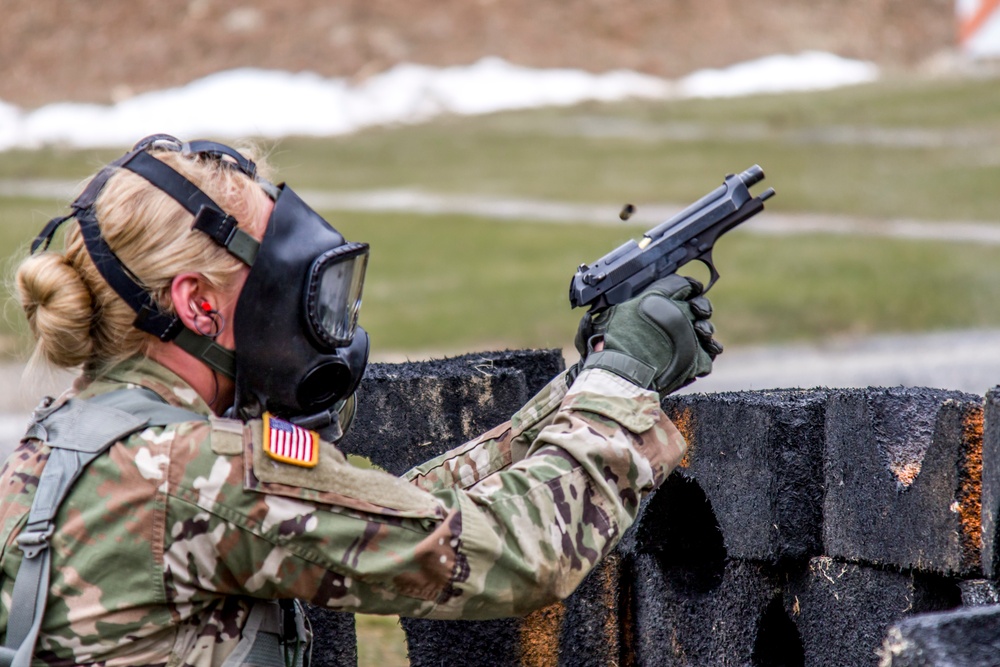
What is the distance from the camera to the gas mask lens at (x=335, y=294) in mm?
1971

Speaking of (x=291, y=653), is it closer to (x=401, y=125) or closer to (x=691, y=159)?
(x=691, y=159)

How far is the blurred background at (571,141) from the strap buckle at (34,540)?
31cm

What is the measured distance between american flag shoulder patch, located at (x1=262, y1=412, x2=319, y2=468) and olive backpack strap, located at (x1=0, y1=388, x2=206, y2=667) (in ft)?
0.51

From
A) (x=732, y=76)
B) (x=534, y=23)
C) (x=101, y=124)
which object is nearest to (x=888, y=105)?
(x=732, y=76)

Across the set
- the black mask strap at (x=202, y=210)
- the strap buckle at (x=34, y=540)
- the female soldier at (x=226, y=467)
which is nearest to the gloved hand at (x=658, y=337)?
the female soldier at (x=226, y=467)

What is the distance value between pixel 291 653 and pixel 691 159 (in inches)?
720

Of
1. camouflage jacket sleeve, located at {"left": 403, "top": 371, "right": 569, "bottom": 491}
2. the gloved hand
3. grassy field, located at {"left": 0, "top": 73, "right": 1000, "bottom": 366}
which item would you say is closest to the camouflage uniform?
the gloved hand

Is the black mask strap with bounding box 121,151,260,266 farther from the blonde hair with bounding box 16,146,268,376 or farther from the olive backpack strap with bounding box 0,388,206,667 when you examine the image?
the olive backpack strap with bounding box 0,388,206,667

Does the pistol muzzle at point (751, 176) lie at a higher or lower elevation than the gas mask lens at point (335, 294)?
higher

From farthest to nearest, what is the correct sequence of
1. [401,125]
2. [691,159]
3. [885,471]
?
[401,125], [691,159], [885,471]

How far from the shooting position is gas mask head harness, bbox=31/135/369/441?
6.33 ft

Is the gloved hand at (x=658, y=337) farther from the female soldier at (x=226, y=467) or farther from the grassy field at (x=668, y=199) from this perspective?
the grassy field at (x=668, y=199)

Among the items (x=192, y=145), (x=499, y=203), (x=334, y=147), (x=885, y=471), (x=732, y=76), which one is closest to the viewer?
(x=192, y=145)

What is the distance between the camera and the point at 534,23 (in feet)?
99.4
